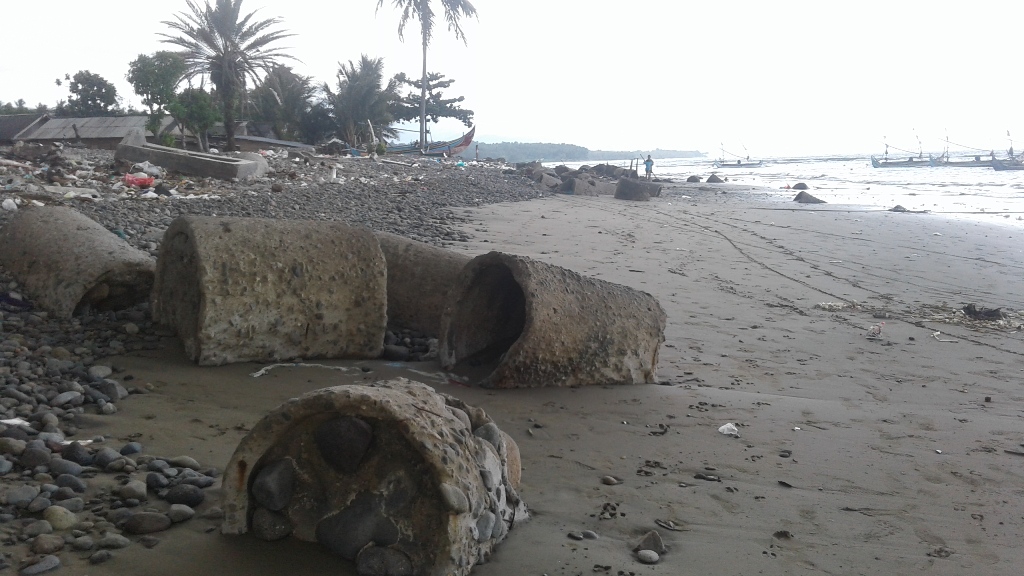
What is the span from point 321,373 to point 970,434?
341cm

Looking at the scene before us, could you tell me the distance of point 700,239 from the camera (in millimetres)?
12008

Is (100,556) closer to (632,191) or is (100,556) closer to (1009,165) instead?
(632,191)

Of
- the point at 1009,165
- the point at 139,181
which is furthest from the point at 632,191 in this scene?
the point at 1009,165

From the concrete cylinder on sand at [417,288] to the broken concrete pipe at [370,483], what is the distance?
111 inches

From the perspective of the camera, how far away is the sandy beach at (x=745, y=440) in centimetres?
248

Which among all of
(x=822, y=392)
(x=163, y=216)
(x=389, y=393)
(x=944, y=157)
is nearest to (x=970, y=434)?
(x=822, y=392)

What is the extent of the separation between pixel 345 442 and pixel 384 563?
1.16ft

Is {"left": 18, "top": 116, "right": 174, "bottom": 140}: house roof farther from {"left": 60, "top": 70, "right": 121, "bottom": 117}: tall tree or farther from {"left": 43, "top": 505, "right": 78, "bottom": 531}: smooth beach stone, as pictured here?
{"left": 43, "top": 505, "right": 78, "bottom": 531}: smooth beach stone

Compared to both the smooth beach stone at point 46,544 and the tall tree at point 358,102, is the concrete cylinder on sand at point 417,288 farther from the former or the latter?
the tall tree at point 358,102

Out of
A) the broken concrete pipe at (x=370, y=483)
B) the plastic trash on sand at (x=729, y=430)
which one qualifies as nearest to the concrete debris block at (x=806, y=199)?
the plastic trash on sand at (x=729, y=430)

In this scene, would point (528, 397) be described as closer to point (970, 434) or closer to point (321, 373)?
point (321, 373)

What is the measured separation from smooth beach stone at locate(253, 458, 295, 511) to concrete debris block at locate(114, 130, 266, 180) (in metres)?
11.2

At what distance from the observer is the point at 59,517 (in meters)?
2.22

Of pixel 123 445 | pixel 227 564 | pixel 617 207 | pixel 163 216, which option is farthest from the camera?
pixel 617 207
